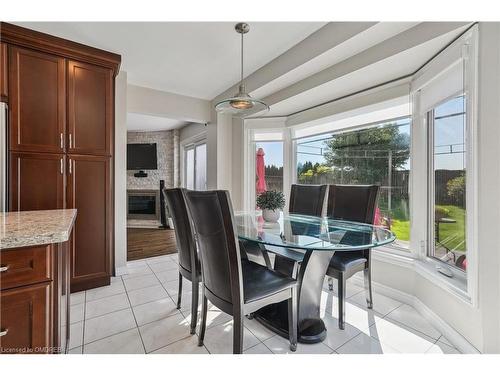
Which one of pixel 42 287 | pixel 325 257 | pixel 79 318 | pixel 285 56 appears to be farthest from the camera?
pixel 285 56

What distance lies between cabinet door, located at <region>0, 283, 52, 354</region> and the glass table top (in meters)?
1.08

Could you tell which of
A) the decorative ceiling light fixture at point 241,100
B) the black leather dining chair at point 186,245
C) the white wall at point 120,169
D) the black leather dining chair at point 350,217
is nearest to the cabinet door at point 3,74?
the white wall at point 120,169

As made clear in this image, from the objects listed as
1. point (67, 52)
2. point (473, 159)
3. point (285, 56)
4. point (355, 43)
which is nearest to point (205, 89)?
point (285, 56)

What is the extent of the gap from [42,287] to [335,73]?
2.75m

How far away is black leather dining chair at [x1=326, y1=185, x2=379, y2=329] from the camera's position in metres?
1.92

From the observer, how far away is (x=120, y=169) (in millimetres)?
3051

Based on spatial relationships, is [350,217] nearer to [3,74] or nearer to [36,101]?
[36,101]

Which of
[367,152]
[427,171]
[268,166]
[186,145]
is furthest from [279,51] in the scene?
[186,145]

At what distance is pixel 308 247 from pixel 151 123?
538 cm

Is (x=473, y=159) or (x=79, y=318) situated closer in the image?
(x=473, y=159)

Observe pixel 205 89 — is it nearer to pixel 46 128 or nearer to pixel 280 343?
pixel 46 128

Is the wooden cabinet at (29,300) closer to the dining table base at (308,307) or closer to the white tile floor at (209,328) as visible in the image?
the white tile floor at (209,328)

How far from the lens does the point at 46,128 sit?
2.30 metres

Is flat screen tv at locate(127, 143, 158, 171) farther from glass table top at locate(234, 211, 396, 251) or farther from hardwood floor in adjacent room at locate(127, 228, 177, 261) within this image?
glass table top at locate(234, 211, 396, 251)
